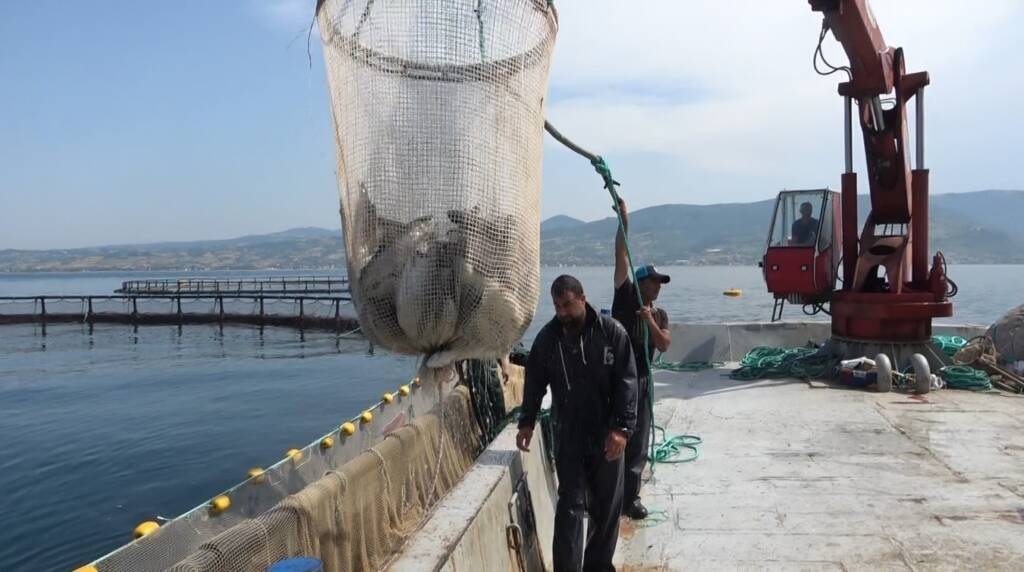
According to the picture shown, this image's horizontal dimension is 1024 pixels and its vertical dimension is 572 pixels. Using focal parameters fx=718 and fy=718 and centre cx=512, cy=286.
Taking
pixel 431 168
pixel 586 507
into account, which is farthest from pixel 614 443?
pixel 431 168

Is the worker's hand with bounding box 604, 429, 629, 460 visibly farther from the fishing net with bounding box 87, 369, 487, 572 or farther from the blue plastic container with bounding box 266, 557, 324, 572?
the blue plastic container with bounding box 266, 557, 324, 572

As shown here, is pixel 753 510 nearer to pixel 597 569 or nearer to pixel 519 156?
pixel 597 569

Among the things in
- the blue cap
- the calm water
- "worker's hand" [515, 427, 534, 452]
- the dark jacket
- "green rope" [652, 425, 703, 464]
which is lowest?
the calm water

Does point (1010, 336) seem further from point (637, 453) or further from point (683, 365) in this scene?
point (637, 453)

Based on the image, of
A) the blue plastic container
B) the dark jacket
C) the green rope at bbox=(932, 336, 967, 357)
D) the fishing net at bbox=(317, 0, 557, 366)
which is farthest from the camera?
the green rope at bbox=(932, 336, 967, 357)

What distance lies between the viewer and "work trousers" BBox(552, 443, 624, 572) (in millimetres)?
3742

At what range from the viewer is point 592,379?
3.68m

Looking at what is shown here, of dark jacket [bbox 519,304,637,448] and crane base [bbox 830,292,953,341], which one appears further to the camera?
crane base [bbox 830,292,953,341]

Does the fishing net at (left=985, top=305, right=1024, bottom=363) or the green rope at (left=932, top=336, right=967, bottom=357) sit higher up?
the fishing net at (left=985, top=305, right=1024, bottom=363)

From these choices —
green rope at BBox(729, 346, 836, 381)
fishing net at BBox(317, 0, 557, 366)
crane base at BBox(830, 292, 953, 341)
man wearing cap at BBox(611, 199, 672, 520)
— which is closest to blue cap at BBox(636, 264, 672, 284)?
man wearing cap at BBox(611, 199, 672, 520)

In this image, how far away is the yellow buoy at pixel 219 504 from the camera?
4.85m

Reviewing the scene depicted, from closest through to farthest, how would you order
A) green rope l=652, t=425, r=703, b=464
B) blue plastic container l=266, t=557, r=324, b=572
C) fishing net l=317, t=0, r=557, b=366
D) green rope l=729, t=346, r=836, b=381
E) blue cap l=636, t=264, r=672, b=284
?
blue plastic container l=266, t=557, r=324, b=572, fishing net l=317, t=0, r=557, b=366, blue cap l=636, t=264, r=672, b=284, green rope l=652, t=425, r=703, b=464, green rope l=729, t=346, r=836, b=381

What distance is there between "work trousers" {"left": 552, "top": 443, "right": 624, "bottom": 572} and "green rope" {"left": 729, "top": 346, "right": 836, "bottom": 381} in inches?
263

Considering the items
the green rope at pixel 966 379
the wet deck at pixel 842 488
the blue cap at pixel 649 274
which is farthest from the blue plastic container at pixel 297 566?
the green rope at pixel 966 379
